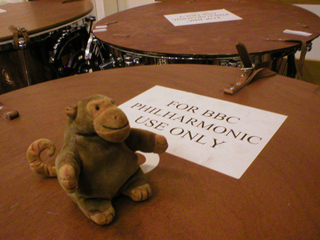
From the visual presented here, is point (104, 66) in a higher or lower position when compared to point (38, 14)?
lower

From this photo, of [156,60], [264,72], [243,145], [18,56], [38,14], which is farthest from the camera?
[38,14]

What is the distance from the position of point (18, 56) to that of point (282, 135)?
962 millimetres

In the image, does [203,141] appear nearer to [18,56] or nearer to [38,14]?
[18,56]

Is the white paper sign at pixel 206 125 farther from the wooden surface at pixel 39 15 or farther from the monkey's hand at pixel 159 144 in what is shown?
the wooden surface at pixel 39 15

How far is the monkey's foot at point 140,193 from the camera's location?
375mm

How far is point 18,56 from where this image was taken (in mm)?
1062

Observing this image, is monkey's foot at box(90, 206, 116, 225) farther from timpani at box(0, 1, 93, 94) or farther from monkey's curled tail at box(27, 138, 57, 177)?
timpani at box(0, 1, 93, 94)

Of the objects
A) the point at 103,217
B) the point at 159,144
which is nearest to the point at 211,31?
the point at 159,144

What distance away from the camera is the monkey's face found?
332 mm

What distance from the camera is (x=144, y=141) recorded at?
399 millimetres

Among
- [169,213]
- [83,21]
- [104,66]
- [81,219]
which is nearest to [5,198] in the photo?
[81,219]

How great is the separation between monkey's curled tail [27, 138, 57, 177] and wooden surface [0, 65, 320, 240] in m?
0.02

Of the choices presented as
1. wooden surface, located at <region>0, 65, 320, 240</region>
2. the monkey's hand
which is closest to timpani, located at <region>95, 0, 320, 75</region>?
wooden surface, located at <region>0, 65, 320, 240</region>

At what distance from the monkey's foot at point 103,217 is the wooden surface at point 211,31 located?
0.61m
